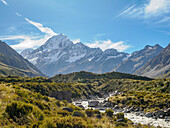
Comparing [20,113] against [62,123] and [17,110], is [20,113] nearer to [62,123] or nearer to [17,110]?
[17,110]

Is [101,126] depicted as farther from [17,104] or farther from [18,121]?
[17,104]

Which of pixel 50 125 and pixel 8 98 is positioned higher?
pixel 8 98

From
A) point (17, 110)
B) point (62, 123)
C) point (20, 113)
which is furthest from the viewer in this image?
point (17, 110)

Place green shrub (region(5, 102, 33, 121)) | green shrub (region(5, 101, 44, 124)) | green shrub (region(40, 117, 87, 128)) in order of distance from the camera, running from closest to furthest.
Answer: green shrub (region(40, 117, 87, 128)) < green shrub (region(5, 101, 44, 124)) < green shrub (region(5, 102, 33, 121))

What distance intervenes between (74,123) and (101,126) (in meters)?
2.54

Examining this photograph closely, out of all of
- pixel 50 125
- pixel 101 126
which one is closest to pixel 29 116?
pixel 50 125

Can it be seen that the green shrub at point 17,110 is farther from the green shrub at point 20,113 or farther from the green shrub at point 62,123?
the green shrub at point 62,123

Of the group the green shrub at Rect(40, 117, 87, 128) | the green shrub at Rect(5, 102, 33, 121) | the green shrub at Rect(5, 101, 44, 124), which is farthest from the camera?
the green shrub at Rect(5, 102, 33, 121)

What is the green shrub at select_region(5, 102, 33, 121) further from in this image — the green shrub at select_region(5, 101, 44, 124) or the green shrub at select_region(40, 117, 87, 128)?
the green shrub at select_region(40, 117, 87, 128)

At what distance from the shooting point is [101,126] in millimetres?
11898

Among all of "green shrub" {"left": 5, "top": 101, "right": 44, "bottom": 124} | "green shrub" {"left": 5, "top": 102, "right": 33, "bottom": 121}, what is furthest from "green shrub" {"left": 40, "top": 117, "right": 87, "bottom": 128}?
"green shrub" {"left": 5, "top": 102, "right": 33, "bottom": 121}

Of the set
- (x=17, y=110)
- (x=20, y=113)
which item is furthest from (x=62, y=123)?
(x=17, y=110)

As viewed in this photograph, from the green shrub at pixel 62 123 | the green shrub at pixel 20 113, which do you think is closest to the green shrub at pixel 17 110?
the green shrub at pixel 20 113

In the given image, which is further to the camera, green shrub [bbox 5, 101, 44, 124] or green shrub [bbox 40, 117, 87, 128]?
green shrub [bbox 5, 101, 44, 124]
